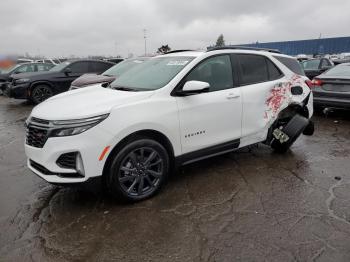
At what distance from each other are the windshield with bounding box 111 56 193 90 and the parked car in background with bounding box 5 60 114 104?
6983 mm

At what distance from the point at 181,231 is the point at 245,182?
56.0 inches

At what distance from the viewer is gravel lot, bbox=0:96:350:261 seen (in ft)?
8.73

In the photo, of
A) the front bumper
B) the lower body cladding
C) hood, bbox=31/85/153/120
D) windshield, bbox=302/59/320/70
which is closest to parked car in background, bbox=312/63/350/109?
windshield, bbox=302/59/320/70

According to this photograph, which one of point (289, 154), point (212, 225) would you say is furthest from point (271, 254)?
point (289, 154)

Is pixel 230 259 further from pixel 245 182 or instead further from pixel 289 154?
pixel 289 154

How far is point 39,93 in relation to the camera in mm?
10680

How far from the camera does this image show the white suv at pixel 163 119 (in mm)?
3066

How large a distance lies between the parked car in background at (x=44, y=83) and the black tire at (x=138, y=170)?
822cm

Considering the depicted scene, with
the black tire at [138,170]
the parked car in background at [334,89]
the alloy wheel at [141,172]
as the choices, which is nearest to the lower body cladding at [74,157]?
the black tire at [138,170]

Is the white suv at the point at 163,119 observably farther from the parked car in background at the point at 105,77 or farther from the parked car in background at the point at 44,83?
the parked car in background at the point at 44,83

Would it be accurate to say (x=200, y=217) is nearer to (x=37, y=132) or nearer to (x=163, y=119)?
(x=163, y=119)

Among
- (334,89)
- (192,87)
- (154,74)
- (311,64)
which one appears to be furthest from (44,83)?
(311,64)

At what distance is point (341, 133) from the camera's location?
6.42m

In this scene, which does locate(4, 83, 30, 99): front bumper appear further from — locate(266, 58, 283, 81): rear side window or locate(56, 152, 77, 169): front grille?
locate(266, 58, 283, 81): rear side window
